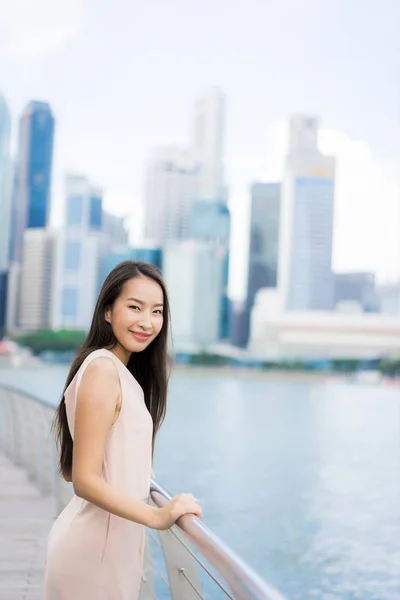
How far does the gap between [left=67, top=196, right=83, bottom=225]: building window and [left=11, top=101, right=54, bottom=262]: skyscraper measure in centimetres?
311

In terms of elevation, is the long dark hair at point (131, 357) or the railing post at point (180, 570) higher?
the long dark hair at point (131, 357)

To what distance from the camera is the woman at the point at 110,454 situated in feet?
2.60

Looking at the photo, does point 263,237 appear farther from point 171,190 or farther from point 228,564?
point 228,564

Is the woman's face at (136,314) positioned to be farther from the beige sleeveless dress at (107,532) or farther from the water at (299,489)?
the water at (299,489)

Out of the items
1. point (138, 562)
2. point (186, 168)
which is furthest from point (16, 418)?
point (186, 168)

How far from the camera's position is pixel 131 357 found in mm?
978

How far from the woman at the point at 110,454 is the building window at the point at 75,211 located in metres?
69.0

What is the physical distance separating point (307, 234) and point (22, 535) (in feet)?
224

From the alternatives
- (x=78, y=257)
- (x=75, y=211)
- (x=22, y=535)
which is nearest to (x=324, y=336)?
(x=78, y=257)

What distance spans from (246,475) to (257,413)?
17.5 m

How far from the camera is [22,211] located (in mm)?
71562

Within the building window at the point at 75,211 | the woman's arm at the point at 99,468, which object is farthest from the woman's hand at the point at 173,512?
the building window at the point at 75,211

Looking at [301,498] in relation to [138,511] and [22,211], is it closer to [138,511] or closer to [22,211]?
[138,511]

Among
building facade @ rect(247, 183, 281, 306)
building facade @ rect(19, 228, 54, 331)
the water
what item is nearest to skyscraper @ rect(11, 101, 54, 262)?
building facade @ rect(19, 228, 54, 331)
